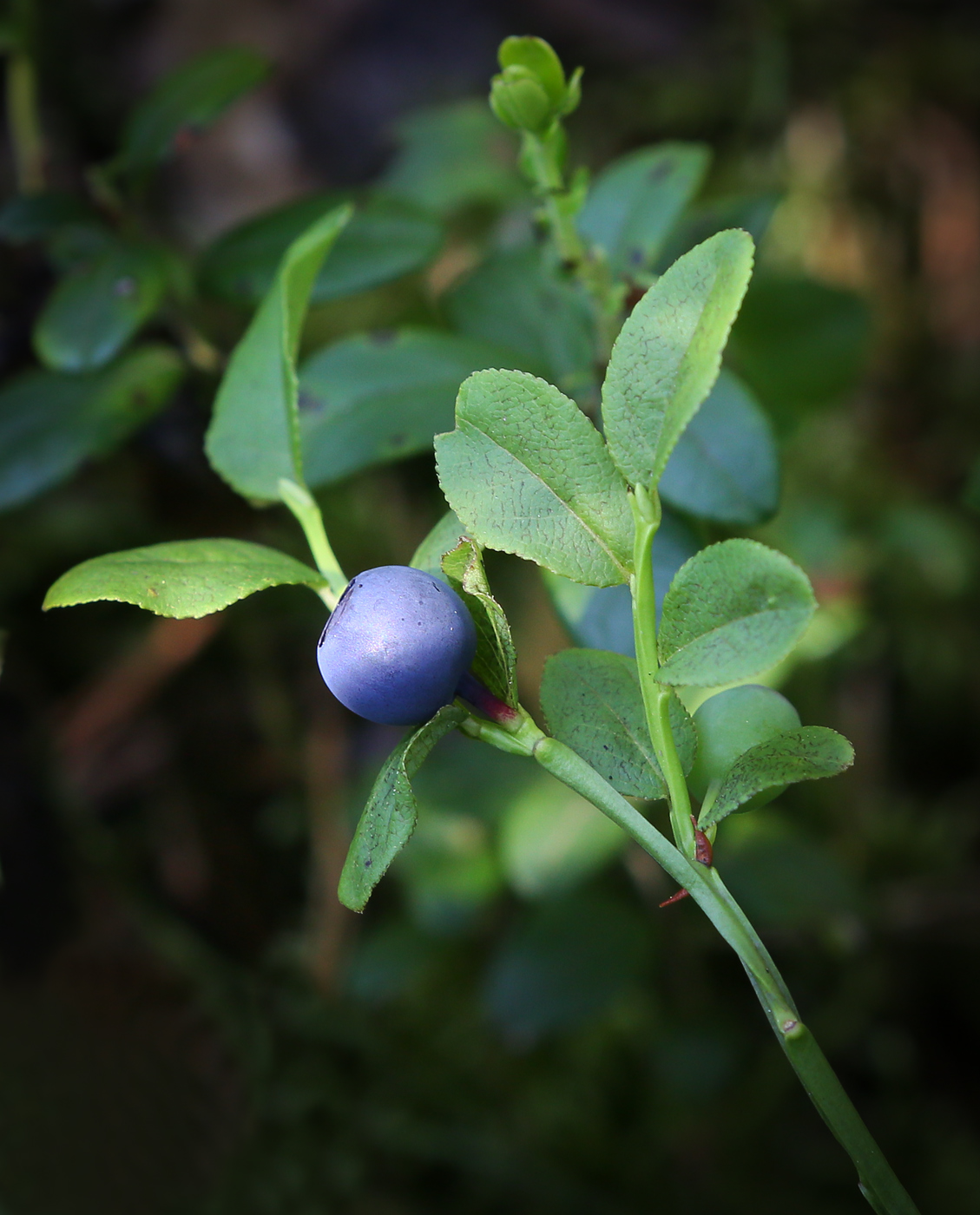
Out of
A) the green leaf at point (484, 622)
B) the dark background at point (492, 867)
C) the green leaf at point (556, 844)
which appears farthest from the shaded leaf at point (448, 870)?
the green leaf at point (484, 622)

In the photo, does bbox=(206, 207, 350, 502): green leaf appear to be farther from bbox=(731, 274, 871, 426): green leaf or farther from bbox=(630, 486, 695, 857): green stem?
bbox=(731, 274, 871, 426): green leaf

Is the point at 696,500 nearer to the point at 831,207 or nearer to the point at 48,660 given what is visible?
the point at 48,660

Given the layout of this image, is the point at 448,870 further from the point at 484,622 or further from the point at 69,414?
the point at 484,622

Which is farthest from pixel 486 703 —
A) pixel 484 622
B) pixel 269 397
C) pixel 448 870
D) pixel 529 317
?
pixel 448 870

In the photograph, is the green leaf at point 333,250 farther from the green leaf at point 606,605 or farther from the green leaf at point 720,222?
the green leaf at point 606,605

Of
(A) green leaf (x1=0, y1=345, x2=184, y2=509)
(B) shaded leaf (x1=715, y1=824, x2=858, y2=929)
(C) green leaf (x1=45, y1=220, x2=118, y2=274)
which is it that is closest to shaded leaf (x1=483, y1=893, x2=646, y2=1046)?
(B) shaded leaf (x1=715, y1=824, x2=858, y2=929)

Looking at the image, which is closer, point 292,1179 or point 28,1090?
point 28,1090

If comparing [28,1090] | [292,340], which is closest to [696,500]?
[292,340]
